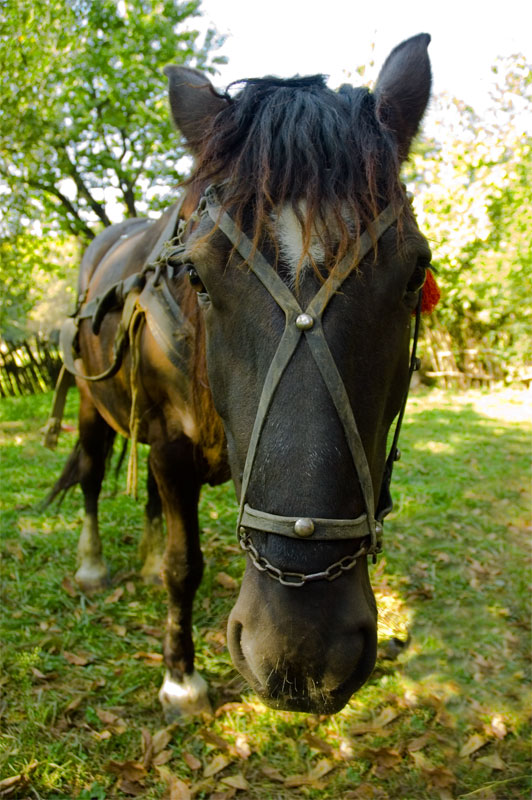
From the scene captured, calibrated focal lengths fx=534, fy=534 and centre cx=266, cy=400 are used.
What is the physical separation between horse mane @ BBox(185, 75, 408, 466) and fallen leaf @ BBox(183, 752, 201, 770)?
2.39m

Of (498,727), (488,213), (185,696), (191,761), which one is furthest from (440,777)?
(488,213)

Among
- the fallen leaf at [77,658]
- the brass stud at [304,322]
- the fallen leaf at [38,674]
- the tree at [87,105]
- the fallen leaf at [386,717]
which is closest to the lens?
the brass stud at [304,322]

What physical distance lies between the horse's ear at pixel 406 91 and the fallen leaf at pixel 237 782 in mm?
2754

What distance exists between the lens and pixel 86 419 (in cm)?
442

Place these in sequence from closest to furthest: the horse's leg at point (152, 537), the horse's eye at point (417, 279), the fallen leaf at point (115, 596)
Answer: the horse's eye at point (417, 279)
the fallen leaf at point (115, 596)
the horse's leg at point (152, 537)

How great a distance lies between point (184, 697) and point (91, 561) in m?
1.62

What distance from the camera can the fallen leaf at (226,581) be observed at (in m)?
4.07

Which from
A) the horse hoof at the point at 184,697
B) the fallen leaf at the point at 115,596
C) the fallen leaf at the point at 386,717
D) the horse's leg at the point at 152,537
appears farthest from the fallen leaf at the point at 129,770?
→ the horse's leg at the point at 152,537

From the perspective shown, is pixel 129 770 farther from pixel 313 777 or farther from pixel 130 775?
pixel 313 777

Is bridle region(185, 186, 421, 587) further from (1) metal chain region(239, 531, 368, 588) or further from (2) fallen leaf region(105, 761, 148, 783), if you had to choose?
(2) fallen leaf region(105, 761, 148, 783)

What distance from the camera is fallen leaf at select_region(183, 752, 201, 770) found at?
8.39ft

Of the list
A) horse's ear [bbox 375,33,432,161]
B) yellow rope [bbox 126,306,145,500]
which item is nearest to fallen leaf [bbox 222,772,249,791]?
yellow rope [bbox 126,306,145,500]

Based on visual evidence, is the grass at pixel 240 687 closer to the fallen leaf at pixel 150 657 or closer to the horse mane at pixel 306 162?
the fallen leaf at pixel 150 657

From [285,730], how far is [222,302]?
2.30m
